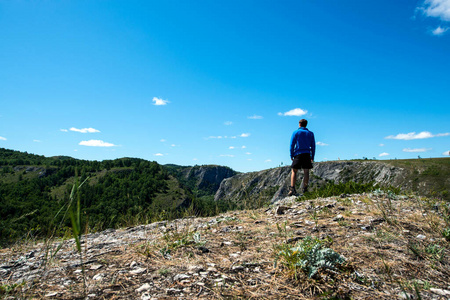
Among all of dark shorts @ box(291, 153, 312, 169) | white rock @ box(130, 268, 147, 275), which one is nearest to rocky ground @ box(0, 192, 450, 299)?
white rock @ box(130, 268, 147, 275)

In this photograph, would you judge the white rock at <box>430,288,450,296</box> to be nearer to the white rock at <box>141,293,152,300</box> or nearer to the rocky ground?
the rocky ground

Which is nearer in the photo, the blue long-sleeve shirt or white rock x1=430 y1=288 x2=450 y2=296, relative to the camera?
white rock x1=430 y1=288 x2=450 y2=296

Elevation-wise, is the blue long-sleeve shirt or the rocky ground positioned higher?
the blue long-sleeve shirt

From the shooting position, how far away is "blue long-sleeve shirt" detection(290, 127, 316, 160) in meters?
10.8

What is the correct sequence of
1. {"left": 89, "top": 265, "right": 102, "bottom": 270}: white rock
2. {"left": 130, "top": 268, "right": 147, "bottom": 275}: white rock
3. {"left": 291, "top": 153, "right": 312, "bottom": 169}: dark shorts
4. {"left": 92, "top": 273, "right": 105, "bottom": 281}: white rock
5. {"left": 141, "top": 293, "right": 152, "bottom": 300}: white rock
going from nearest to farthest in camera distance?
{"left": 141, "top": 293, "right": 152, "bottom": 300}: white rock, {"left": 92, "top": 273, "right": 105, "bottom": 281}: white rock, {"left": 130, "top": 268, "right": 147, "bottom": 275}: white rock, {"left": 89, "top": 265, "right": 102, "bottom": 270}: white rock, {"left": 291, "top": 153, "right": 312, "bottom": 169}: dark shorts

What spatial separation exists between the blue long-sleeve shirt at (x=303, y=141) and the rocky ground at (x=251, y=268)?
5696mm

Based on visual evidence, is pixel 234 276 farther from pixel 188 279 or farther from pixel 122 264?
pixel 122 264

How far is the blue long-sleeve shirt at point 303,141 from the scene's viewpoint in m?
10.8

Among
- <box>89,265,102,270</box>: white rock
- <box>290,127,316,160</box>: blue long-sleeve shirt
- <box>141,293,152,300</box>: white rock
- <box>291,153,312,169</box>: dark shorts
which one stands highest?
<box>290,127,316,160</box>: blue long-sleeve shirt

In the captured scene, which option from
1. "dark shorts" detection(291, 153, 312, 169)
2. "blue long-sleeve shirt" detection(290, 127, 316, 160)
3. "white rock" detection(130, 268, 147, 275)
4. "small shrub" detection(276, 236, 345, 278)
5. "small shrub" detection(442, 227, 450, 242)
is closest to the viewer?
"small shrub" detection(276, 236, 345, 278)

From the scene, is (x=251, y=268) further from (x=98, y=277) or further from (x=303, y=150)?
(x=303, y=150)

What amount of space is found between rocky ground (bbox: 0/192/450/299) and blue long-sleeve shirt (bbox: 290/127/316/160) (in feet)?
18.7

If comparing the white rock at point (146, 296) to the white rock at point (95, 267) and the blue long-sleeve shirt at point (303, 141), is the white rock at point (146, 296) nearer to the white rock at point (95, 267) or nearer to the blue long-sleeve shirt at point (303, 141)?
the white rock at point (95, 267)

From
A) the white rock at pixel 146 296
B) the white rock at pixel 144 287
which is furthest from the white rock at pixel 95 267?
the white rock at pixel 146 296
